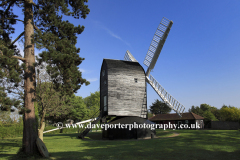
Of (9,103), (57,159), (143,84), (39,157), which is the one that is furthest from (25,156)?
(143,84)

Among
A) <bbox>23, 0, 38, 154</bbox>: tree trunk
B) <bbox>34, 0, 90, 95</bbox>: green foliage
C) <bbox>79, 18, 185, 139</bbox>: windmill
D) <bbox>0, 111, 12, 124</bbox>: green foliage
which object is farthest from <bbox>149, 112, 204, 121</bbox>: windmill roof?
<bbox>0, 111, 12, 124</bbox>: green foliage

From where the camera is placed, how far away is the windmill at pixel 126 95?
2402 centimetres

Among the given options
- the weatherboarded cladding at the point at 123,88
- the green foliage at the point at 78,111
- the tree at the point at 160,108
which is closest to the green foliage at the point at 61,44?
the weatherboarded cladding at the point at 123,88

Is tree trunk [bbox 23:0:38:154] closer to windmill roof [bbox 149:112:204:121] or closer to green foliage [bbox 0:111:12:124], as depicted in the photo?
green foliage [bbox 0:111:12:124]

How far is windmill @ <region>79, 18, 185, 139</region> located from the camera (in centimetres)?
2402

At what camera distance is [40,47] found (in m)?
11.5

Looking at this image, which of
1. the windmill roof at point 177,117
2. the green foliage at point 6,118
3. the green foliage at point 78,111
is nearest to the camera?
the green foliage at point 6,118

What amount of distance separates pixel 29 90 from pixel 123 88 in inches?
593

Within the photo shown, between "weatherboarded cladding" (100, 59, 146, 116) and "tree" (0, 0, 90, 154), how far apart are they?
35.5ft

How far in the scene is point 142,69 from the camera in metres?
27.3

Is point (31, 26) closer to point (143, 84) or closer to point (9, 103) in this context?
point (9, 103)

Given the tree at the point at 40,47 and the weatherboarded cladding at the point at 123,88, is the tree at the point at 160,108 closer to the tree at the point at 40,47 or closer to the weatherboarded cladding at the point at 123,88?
the weatherboarded cladding at the point at 123,88

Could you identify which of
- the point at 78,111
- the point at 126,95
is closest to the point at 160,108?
the point at 78,111

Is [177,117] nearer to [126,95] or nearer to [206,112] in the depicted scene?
[206,112]
